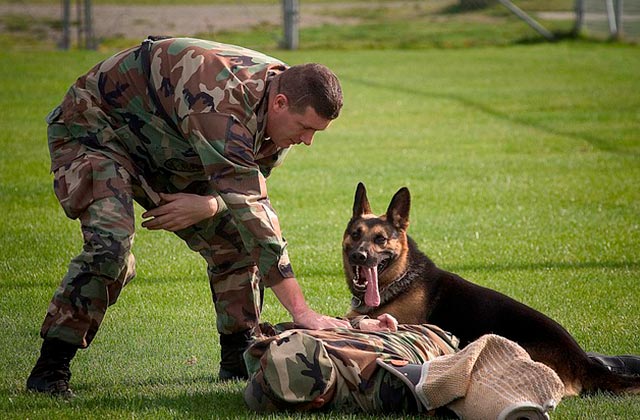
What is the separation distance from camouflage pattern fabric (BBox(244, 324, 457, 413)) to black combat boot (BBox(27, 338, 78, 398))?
38.5 inches

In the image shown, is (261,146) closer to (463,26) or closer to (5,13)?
(463,26)

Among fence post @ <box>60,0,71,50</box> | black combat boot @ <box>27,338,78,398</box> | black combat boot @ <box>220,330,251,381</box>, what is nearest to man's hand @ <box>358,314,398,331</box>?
black combat boot @ <box>220,330,251,381</box>

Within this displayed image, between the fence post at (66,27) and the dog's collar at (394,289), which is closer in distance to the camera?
the dog's collar at (394,289)

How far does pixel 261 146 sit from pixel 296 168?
8.38 meters

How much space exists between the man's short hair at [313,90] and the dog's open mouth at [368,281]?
68.9 inches

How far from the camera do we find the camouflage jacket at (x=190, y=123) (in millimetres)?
5105

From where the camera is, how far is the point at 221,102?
5195mm

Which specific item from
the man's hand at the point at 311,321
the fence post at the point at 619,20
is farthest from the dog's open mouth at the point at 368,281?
the fence post at the point at 619,20

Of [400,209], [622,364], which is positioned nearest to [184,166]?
[400,209]

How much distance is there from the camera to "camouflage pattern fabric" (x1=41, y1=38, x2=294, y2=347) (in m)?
5.13

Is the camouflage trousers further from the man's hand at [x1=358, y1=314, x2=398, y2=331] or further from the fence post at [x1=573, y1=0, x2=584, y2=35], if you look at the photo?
the fence post at [x1=573, y1=0, x2=584, y2=35]

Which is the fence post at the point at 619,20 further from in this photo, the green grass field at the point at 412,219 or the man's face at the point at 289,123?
the man's face at the point at 289,123

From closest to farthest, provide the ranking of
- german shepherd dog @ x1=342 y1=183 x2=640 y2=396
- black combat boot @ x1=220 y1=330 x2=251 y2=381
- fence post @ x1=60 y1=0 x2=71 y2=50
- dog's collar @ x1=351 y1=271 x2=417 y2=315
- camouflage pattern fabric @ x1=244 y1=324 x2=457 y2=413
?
camouflage pattern fabric @ x1=244 y1=324 x2=457 y2=413 → german shepherd dog @ x1=342 y1=183 x2=640 y2=396 → black combat boot @ x1=220 y1=330 x2=251 y2=381 → dog's collar @ x1=351 y1=271 x2=417 y2=315 → fence post @ x1=60 y1=0 x2=71 y2=50

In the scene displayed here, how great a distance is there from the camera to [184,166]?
5.87m
